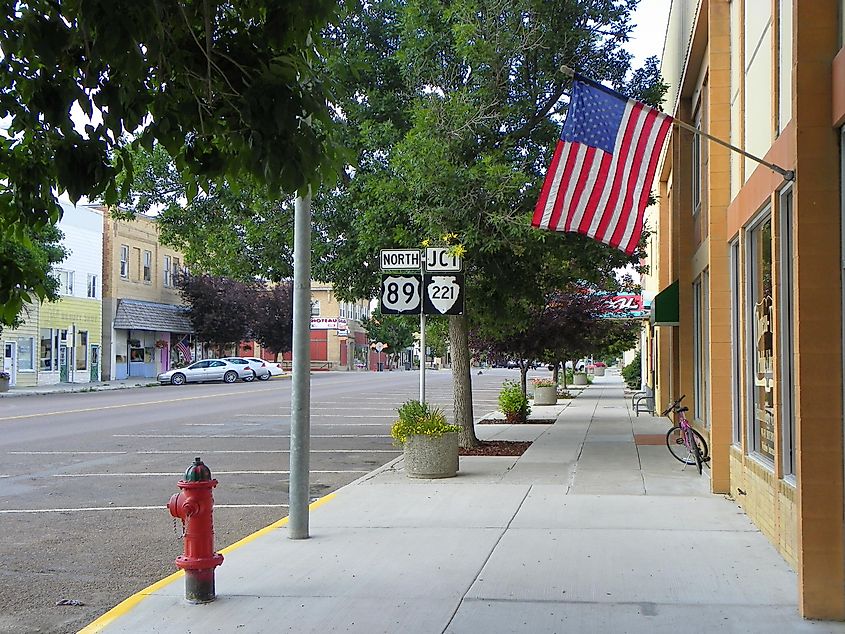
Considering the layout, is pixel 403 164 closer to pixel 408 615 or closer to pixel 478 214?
pixel 478 214

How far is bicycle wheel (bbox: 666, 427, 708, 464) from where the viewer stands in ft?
44.6

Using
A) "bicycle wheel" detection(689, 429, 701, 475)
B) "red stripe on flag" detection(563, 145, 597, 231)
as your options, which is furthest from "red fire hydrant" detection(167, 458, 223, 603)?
"bicycle wheel" detection(689, 429, 701, 475)

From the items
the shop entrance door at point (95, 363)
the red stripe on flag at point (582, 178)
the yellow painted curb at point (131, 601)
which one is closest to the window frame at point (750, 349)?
the red stripe on flag at point (582, 178)

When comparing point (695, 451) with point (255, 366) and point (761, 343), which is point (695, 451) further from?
point (255, 366)

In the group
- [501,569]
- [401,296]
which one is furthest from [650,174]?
[401,296]

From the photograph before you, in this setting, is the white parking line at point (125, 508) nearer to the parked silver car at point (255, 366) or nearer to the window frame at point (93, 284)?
the window frame at point (93, 284)

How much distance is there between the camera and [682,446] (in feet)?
53.7

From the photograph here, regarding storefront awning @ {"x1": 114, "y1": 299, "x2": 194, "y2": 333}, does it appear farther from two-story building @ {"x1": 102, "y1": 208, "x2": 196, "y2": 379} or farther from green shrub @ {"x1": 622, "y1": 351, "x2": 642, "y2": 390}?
green shrub @ {"x1": 622, "y1": 351, "x2": 642, "y2": 390}

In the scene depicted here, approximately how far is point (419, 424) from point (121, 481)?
4315 mm

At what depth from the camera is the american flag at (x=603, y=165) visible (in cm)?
805

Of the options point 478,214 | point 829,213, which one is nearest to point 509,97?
point 478,214

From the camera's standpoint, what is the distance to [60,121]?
4.62 metres

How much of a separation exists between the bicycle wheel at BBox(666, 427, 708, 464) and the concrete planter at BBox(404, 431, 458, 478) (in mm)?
3476

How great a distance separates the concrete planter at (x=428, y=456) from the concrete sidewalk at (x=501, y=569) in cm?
64
